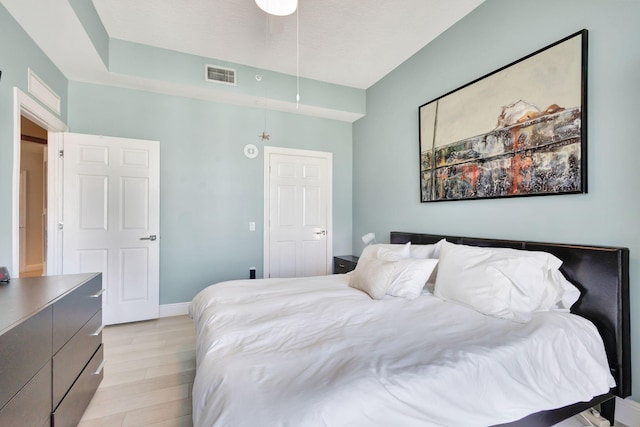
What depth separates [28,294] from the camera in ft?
4.80

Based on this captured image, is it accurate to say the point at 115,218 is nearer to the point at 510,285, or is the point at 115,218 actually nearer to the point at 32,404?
the point at 32,404

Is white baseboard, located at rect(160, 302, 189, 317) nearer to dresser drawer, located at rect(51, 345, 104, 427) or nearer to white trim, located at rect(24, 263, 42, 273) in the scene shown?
dresser drawer, located at rect(51, 345, 104, 427)

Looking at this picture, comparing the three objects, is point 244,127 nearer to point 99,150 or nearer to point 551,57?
point 99,150

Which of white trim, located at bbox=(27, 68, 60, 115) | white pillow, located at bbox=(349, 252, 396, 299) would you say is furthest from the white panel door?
white pillow, located at bbox=(349, 252, 396, 299)

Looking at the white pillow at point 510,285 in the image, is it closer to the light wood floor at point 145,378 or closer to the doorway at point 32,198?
the light wood floor at point 145,378

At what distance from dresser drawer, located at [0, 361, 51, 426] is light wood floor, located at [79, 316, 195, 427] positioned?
1.78 ft

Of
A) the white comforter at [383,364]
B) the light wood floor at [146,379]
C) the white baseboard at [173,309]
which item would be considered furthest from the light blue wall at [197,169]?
the white comforter at [383,364]

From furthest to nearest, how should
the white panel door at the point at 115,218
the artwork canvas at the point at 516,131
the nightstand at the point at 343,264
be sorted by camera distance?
the nightstand at the point at 343,264 → the white panel door at the point at 115,218 → the artwork canvas at the point at 516,131

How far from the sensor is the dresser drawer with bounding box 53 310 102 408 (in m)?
1.40

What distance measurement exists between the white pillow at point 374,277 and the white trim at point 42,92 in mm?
2990

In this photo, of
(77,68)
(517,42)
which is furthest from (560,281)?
(77,68)

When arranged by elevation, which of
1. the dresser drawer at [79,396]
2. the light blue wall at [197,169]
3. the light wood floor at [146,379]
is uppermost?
the light blue wall at [197,169]

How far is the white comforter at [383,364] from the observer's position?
93cm

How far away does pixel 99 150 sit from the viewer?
10.2 ft
